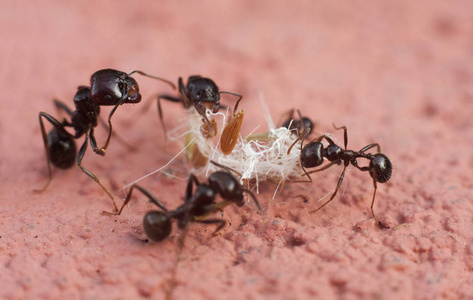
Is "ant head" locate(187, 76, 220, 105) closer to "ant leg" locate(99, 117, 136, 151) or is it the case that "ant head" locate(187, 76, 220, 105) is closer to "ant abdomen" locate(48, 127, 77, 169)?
"ant leg" locate(99, 117, 136, 151)

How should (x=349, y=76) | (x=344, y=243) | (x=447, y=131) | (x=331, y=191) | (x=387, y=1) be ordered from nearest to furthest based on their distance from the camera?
(x=344, y=243) → (x=331, y=191) → (x=447, y=131) → (x=349, y=76) → (x=387, y=1)

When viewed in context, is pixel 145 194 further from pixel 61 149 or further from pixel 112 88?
pixel 61 149

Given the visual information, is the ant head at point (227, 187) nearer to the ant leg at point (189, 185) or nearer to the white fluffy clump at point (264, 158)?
the ant leg at point (189, 185)

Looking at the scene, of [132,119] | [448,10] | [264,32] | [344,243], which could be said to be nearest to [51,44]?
[132,119]

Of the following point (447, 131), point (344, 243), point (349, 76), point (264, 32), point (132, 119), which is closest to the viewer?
point (344, 243)

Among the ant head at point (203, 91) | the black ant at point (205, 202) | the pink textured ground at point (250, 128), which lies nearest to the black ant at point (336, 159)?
the pink textured ground at point (250, 128)

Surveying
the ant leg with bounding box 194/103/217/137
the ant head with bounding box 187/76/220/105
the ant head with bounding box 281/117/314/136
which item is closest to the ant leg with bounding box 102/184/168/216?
the ant leg with bounding box 194/103/217/137

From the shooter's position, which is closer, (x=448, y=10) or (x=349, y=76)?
(x=349, y=76)

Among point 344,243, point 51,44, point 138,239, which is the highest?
point 51,44

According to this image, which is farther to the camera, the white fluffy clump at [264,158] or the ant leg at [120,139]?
the ant leg at [120,139]

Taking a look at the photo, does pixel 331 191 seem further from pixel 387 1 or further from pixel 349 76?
pixel 387 1
